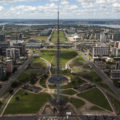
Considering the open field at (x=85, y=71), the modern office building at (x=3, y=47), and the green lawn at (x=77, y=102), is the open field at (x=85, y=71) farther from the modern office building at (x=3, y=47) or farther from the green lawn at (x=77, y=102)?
the modern office building at (x=3, y=47)

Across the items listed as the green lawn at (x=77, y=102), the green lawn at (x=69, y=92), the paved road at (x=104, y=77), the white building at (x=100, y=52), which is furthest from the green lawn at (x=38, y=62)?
the green lawn at (x=77, y=102)

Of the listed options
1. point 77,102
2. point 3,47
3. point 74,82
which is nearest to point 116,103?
point 77,102

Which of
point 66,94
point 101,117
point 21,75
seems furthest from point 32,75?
point 101,117

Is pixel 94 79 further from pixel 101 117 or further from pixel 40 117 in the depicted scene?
pixel 40 117

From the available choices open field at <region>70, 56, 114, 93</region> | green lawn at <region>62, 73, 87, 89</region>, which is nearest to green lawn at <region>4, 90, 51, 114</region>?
green lawn at <region>62, 73, 87, 89</region>

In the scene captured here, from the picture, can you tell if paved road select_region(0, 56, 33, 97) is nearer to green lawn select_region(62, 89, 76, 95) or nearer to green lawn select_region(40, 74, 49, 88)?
green lawn select_region(40, 74, 49, 88)

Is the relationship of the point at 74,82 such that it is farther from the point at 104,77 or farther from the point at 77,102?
the point at 104,77

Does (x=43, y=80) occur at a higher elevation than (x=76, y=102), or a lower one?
higher
